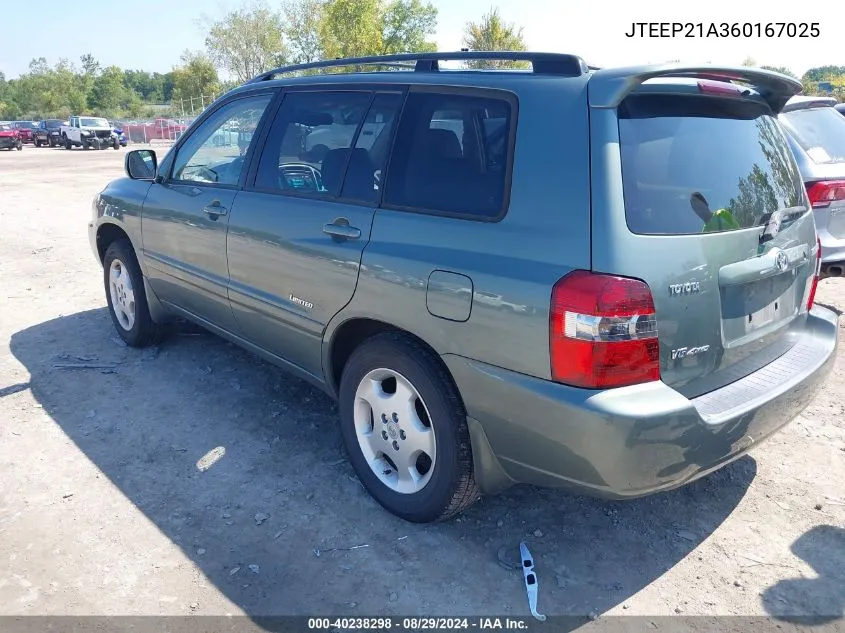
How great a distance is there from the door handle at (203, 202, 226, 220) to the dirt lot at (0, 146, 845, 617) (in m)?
1.17

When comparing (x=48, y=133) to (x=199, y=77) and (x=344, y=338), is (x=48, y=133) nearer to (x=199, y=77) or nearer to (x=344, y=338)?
(x=199, y=77)

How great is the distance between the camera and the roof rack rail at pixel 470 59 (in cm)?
253

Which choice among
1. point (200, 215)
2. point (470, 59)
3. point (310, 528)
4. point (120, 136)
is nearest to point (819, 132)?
point (470, 59)

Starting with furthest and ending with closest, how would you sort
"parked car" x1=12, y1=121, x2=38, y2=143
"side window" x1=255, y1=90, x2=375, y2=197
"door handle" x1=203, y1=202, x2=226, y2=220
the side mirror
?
"parked car" x1=12, y1=121, x2=38, y2=143 → the side mirror → "door handle" x1=203, y1=202, x2=226, y2=220 → "side window" x1=255, y1=90, x2=375, y2=197

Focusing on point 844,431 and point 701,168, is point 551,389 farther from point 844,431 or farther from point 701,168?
point 844,431

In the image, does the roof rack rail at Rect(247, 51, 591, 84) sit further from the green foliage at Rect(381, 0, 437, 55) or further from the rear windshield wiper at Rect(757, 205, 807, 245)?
the green foliage at Rect(381, 0, 437, 55)

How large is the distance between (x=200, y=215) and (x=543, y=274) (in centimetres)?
247

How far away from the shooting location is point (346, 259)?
3.07 m

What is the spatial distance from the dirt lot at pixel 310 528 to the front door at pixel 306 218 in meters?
0.63

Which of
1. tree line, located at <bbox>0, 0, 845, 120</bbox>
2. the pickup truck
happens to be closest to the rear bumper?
tree line, located at <bbox>0, 0, 845, 120</bbox>

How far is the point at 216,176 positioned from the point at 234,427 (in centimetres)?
149

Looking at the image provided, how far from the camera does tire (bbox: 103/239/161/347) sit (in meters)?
4.96

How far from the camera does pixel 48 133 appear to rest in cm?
4109

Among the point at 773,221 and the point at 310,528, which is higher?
the point at 773,221
